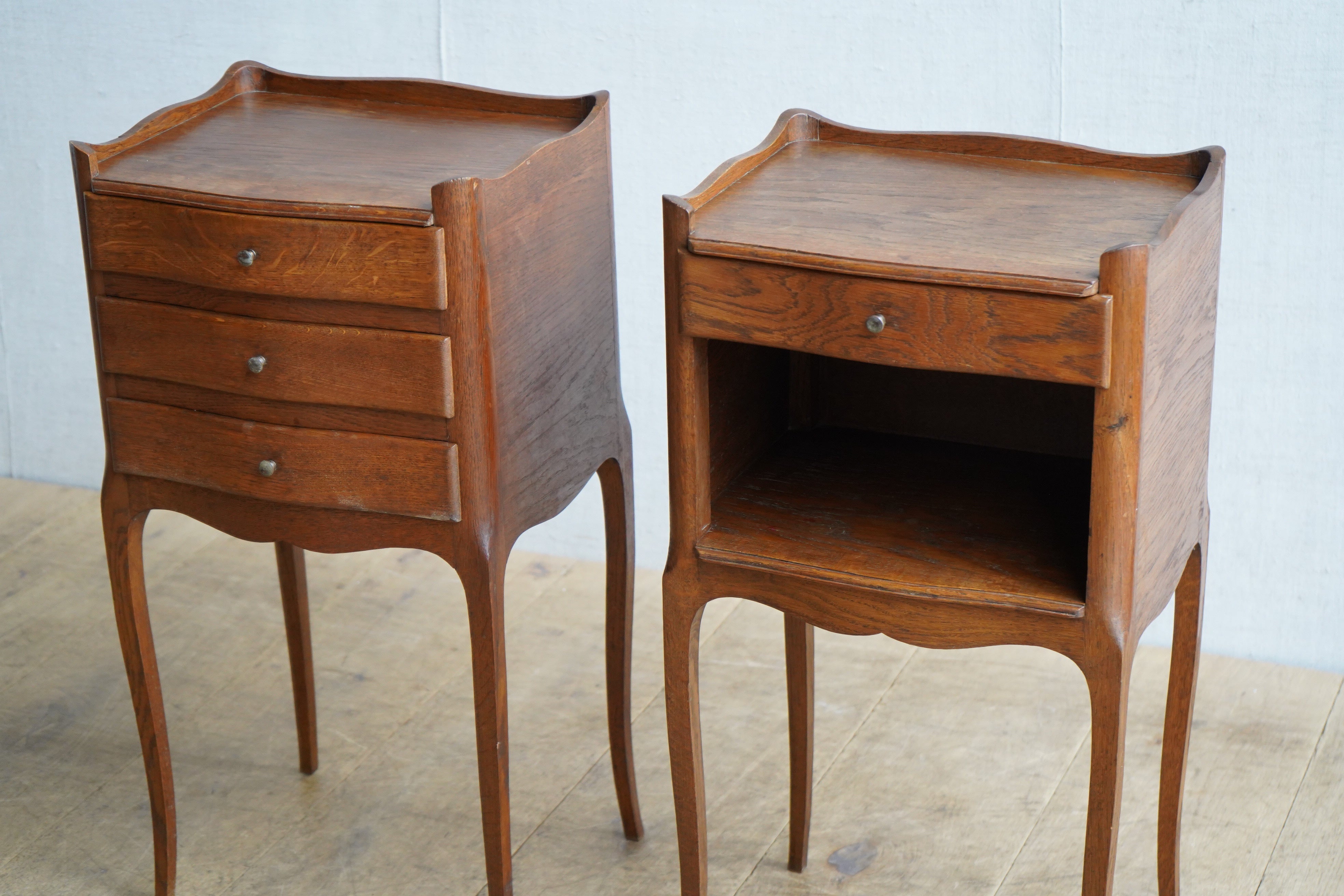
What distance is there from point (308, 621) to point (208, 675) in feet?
1.22

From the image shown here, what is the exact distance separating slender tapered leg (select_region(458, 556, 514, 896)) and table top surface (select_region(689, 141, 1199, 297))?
1.46 ft

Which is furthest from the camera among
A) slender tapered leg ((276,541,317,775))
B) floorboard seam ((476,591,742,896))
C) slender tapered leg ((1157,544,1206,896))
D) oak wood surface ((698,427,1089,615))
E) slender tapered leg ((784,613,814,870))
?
slender tapered leg ((276,541,317,775))

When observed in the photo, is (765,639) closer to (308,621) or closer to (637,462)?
(637,462)

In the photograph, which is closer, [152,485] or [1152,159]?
[1152,159]

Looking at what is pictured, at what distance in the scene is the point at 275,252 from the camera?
4.98 ft

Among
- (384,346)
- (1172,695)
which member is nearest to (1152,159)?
(1172,695)

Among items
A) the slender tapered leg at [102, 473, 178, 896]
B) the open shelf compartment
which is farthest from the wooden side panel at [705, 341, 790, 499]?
the slender tapered leg at [102, 473, 178, 896]

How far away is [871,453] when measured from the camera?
170cm

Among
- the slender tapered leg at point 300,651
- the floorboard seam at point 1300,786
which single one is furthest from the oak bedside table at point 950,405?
the slender tapered leg at point 300,651

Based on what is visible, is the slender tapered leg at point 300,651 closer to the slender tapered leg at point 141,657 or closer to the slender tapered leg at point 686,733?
the slender tapered leg at point 141,657

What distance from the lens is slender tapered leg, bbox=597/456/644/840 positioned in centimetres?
190

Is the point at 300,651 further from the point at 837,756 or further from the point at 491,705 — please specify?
the point at 837,756

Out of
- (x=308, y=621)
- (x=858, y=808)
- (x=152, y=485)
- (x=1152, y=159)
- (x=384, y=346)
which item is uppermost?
(x=1152, y=159)

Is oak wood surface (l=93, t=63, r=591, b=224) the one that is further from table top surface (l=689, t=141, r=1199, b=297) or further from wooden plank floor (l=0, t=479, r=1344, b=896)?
wooden plank floor (l=0, t=479, r=1344, b=896)
